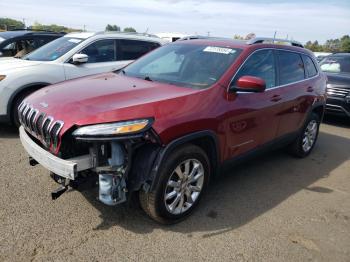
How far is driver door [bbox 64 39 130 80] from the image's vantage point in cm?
614

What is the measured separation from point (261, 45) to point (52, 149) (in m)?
2.70

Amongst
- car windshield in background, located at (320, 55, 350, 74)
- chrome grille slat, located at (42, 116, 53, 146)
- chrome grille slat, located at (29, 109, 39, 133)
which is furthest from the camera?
car windshield in background, located at (320, 55, 350, 74)

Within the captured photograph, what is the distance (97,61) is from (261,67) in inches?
136

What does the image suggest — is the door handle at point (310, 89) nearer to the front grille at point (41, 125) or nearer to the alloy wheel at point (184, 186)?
the alloy wheel at point (184, 186)

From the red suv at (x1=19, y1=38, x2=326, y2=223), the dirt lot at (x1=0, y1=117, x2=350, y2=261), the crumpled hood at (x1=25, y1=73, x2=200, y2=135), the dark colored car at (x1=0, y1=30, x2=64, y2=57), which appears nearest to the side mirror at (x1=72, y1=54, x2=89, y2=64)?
the red suv at (x1=19, y1=38, x2=326, y2=223)

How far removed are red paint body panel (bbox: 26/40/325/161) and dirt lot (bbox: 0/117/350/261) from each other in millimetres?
622

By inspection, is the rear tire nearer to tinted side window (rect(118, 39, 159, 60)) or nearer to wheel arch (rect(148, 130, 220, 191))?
wheel arch (rect(148, 130, 220, 191))

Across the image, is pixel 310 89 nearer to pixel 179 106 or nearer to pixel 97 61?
pixel 179 106

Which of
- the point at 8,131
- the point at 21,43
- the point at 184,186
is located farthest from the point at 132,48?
the point at 184,186

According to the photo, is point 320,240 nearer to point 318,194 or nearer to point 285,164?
point 318,194

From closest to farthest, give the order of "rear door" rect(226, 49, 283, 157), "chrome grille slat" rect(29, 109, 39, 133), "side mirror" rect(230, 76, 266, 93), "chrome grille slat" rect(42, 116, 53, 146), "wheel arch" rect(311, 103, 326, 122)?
"chrome grille slat" rect(42, 116, 53, 146)
"chrome grille slat" rect(29, 109, 39, 133)
"side mirror" rect(230, 76, 266, 93)
"rear door" rect(226, 49, 283, 157)
"wheel arch" rect(311, 103, 326, 122)

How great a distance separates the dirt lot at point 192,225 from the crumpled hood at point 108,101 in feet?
3.21

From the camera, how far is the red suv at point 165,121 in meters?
2.86

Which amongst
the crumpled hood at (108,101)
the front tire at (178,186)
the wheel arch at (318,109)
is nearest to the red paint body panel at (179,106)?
the crumpled hood at (108,101)
